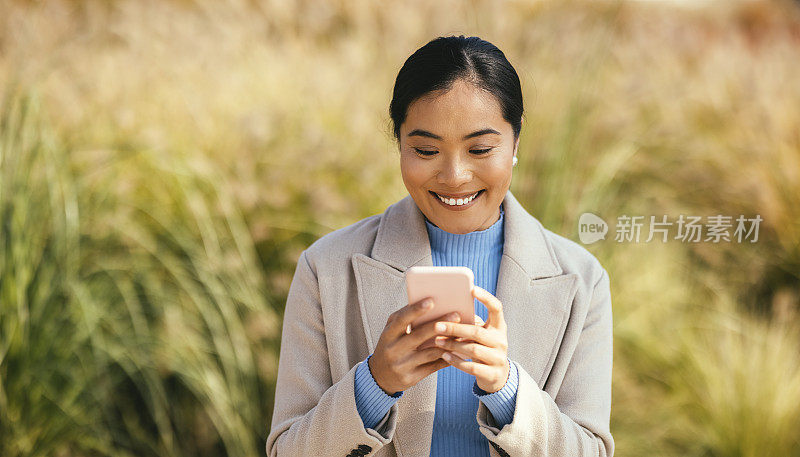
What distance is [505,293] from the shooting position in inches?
66.3

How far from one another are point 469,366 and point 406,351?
0.11m

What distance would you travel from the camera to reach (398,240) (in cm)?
175

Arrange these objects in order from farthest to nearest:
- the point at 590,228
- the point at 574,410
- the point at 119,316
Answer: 1. the point at 590,228
2. the point at 119,316
3. the point at 574,410

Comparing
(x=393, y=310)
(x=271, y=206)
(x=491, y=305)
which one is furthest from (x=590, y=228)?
(x=491, y=305)

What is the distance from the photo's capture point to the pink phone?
133 cm

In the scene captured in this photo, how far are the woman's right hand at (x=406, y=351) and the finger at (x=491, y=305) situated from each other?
5 centimetres

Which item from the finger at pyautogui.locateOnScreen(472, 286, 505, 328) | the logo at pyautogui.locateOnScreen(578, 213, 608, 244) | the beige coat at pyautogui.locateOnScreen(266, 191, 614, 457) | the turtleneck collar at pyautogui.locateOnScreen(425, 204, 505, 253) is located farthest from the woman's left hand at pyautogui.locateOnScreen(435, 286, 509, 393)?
the logo at pyautogui.locateOnScreen(578, 213, 608, 244)

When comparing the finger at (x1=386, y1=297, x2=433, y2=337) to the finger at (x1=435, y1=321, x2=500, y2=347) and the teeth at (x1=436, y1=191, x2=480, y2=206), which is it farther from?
the teeth at (x1=436, y1=191, x2=480, y2=206)

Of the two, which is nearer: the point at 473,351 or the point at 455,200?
the point at 473,351

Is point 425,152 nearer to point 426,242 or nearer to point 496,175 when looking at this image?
point 496,175

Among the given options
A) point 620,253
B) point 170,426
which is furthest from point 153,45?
point 620,253

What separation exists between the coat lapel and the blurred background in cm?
122

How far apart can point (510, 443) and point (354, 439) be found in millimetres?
288

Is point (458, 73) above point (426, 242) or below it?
above
